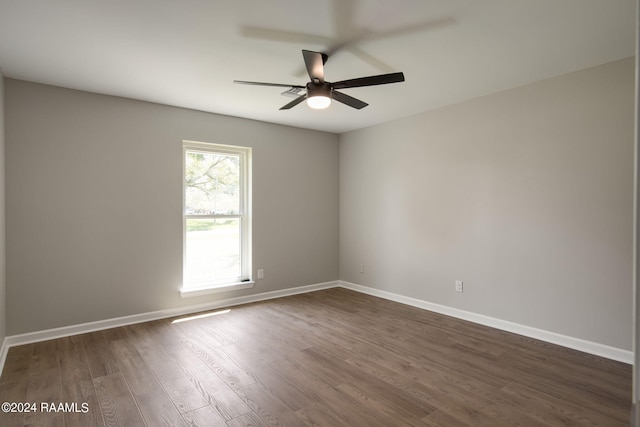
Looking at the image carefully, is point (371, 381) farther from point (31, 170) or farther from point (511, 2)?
point (31, 170)

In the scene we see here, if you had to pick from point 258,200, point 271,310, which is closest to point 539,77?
point 258,200

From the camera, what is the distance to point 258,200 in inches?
190

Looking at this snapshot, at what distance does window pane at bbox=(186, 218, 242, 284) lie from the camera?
4.38 metres

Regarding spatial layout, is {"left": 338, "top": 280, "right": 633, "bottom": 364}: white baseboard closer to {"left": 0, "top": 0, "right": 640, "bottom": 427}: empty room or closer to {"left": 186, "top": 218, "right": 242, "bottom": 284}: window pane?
{"left": 0, "top": 0, "right": 640, "bottom": 427}: empty room

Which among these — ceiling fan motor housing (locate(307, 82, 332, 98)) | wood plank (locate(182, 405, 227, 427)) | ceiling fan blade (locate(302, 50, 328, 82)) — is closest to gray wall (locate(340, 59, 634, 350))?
ceiling fan motor housing (locate(307, 82, 332, 98))

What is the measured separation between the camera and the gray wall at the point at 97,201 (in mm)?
3289

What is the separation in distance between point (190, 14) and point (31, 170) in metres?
2.42

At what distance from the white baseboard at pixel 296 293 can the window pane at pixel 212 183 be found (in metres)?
1.21

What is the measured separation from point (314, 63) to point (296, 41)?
32cm

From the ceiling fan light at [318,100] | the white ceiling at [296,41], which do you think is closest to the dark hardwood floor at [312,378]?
the ceiling fan light at [318,100]

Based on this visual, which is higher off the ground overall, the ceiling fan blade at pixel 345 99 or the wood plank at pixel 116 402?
the ceiling fan blade at pixel 345 99

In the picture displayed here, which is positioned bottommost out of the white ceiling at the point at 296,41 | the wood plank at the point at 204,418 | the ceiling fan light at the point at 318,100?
the wood plank at the point at 204,418

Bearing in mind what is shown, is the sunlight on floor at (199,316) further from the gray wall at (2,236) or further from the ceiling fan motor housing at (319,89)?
the ceiling fan motor housing at (319,89)

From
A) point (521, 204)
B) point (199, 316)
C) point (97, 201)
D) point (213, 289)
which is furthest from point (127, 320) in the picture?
point (521, 204)
